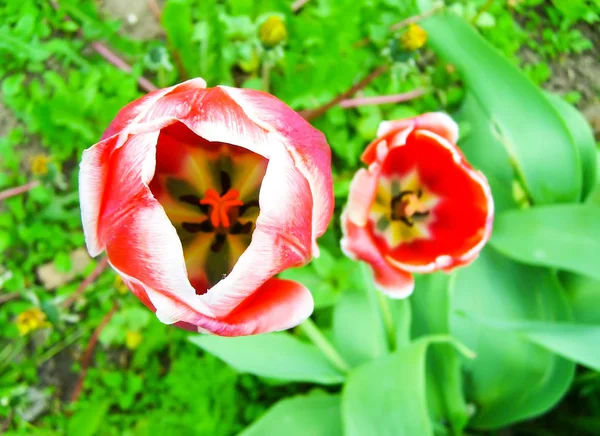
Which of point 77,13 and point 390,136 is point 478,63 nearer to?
point 390,136

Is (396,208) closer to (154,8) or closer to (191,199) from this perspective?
(191,199)

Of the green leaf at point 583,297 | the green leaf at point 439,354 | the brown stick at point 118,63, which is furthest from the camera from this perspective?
the brown stick at point 118,63

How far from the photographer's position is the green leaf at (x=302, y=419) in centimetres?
78

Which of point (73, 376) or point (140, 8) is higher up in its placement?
point (140, 8)

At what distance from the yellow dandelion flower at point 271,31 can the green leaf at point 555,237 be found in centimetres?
45

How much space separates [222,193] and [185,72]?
1.51ft

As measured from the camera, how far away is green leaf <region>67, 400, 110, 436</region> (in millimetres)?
962

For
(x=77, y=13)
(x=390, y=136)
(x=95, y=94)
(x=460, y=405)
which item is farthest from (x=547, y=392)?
(x=77, y=13)

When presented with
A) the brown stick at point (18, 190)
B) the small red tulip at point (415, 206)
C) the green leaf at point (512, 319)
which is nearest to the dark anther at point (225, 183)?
the small red tulip at point (415, 206)

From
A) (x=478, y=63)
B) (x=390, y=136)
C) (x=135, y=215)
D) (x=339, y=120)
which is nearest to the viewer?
(x=135, y=215)

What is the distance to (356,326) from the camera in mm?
872

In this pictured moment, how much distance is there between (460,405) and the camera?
2.71ft

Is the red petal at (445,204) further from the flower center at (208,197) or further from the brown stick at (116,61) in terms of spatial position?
the brown stick at (116,61)

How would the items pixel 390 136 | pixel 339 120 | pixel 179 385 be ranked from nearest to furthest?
1. pixel 390 136
2. pixel 179 385
3. pixel 339 120
